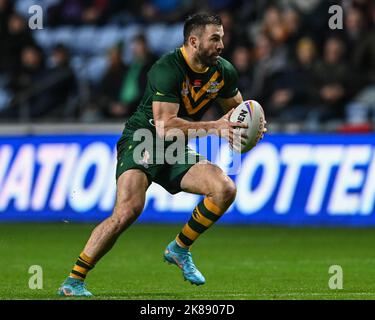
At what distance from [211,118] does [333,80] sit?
6.37 ft

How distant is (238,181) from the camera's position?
16.3 metres

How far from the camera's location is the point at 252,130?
965cm

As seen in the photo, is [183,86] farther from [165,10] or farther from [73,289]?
[165,10]

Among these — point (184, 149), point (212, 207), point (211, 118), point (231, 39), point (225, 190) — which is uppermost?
point (231, 39)

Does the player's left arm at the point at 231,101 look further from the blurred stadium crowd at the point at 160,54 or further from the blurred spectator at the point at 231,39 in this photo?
the blurred spectator at the point at 231,39

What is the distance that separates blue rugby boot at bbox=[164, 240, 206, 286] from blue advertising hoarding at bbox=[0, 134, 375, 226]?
5.49m

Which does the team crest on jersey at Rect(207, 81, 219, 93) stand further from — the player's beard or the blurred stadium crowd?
the blurred stadium crowd

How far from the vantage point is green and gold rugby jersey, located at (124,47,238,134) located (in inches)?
382

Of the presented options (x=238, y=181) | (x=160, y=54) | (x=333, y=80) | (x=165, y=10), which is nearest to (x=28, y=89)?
(x=160, y=54)

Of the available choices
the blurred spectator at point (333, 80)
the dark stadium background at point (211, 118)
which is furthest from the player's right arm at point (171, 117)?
the blurred spectator at point (333, 80)

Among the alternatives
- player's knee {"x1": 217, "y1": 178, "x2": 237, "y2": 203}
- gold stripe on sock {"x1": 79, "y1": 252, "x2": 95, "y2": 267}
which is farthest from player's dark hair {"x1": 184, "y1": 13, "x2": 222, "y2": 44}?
gold stripe on sock {"x1": 79, "y1": 252, "x2": 95, "y2": 267}

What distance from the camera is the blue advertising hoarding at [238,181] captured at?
1591cm

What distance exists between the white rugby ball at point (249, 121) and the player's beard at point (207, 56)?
1.47 ft
